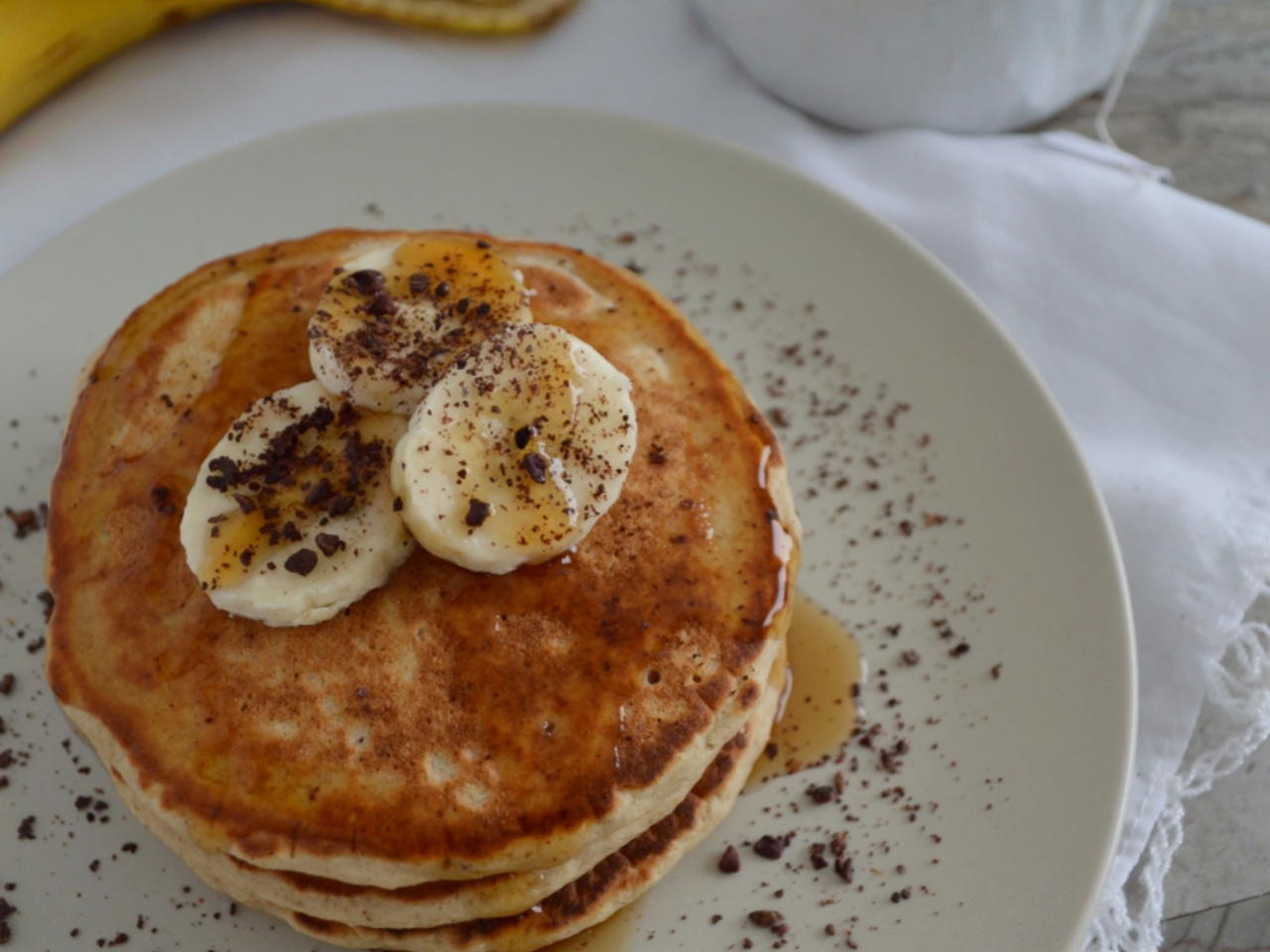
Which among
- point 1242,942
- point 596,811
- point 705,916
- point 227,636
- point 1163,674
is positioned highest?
point 227,636

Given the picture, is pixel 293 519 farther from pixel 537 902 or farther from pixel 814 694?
pixel 814 694

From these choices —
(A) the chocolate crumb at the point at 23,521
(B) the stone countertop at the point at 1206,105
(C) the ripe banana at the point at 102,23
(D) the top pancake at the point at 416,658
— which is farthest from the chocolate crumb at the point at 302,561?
(B) the stone countertop at the point at 1206,105

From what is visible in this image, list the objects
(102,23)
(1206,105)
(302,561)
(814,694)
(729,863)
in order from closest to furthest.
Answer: (302,561), (729,863), (814,694), (102,23), (1206,105)

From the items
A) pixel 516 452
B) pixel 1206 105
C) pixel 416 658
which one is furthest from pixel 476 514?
pixel 1206 105

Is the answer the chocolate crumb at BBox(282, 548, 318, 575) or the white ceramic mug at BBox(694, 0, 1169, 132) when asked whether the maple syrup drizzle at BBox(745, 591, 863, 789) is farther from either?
the white ceramic mug at BBox(694, 0, 1169, 132)

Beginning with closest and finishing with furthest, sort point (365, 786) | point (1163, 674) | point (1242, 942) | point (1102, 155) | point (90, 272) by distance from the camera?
point (365, 786), point (1242, 942), point (1163, 674), point (90, 272), point (1102, 155)

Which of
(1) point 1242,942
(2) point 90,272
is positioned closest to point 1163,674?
(1) point 1242,942

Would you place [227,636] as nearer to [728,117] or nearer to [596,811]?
[596,811]
